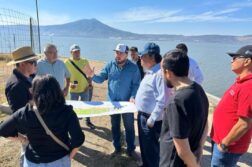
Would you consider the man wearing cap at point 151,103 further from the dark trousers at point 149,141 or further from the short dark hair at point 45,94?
the short dark hair at point 45,94

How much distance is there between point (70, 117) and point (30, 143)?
456 millimetres

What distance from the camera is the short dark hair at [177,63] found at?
235 cm

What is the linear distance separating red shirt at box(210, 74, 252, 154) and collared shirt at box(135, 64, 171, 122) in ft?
2.36

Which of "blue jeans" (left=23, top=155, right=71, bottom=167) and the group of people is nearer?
the group of people

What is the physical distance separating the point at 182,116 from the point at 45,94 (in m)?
1.13

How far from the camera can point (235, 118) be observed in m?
2.89

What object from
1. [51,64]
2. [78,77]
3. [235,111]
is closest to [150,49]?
[235,111]

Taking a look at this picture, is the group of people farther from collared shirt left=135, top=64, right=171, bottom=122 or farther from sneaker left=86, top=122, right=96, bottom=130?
sneaker left=86, top=122, right=96, bottom=130

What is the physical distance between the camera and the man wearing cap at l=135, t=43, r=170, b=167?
3.65 m

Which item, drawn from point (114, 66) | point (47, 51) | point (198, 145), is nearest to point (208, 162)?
point (114, 66)

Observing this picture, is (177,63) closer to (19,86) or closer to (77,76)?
(19,86)

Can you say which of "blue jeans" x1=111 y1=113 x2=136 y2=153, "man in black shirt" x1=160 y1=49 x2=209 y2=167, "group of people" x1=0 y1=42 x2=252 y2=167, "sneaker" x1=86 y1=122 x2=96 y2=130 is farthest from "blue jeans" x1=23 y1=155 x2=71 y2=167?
"sneaker" x1=86 y1=122 x2=96 y2=130

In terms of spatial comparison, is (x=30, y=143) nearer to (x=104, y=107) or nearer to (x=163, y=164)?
(x=163, y=164)

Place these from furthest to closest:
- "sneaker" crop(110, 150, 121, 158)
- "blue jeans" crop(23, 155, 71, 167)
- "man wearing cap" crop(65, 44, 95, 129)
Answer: "man wearing cap" crop(65, 44, 95, 129) < "sneaker" crop(110, 150, 121, 158) < "blue jeans" crop(23, 155, 71, 167)
